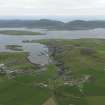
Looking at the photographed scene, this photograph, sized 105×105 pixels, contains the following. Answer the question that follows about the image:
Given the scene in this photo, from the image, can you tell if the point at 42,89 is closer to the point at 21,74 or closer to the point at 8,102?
the point at 8,102

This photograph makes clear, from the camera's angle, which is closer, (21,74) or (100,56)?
(21,74)

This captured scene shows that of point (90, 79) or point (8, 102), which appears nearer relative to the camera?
point (8, 102)

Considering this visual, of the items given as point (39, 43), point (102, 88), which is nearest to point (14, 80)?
point (102, 88)

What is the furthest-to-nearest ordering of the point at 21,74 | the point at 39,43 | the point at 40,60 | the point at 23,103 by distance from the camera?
the point at 39,43
the point at 40,60
the point at 21,74
the point at 23,103

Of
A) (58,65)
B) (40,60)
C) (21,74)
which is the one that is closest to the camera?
(21,74)

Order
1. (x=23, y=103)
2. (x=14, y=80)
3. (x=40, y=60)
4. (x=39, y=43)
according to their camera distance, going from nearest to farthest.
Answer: (x=23, y=103) → (x=14, y=80) → (x=40, y=60) → (x=39, y=43)

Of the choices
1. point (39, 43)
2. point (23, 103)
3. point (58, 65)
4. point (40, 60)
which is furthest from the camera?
point (39, 43)

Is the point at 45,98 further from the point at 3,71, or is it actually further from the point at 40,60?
the point at 40,60

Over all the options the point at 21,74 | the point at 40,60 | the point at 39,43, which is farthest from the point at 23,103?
the point at 39,43
